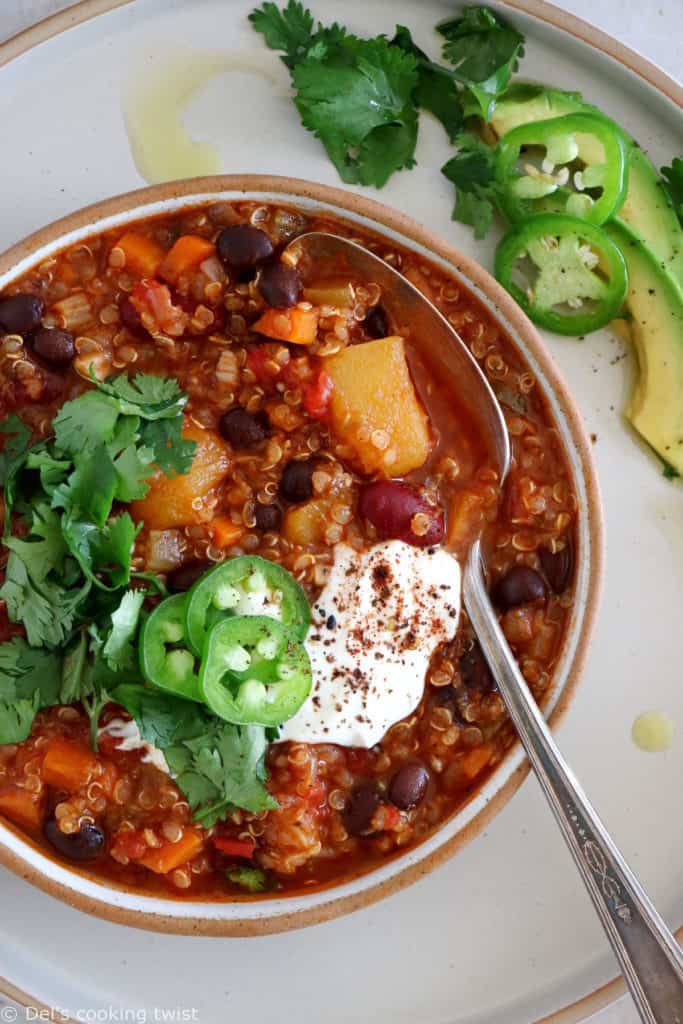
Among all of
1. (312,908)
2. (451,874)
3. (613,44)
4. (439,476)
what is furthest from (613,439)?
(312,908)

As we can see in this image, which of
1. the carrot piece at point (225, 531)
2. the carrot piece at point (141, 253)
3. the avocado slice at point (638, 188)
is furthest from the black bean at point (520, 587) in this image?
the carrot piece at point (141, 253)

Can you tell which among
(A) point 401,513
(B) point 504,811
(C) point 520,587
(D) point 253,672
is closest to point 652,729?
(B) point 504,811

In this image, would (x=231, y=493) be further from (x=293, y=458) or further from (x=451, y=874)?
(x=451, y=874)

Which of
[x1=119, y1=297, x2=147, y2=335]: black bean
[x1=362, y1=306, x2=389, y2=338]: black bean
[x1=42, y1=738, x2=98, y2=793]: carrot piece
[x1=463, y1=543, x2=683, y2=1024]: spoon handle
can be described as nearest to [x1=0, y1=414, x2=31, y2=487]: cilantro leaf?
[x1=119, y1=297, x2=147, y2=335]: black bean

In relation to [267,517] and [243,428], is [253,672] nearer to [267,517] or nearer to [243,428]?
[267,517]

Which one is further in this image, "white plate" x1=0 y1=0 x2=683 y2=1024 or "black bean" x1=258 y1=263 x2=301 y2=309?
"white plate" x1=0 y1=0 x2=683 y2=1024

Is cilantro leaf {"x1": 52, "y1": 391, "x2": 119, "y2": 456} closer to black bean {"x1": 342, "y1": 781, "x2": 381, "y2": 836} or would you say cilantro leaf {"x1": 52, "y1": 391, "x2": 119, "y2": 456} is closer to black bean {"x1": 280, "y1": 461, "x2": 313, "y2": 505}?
black bean {"x1": 280, "y1": 461, "x2": 313, "y2": 505}
